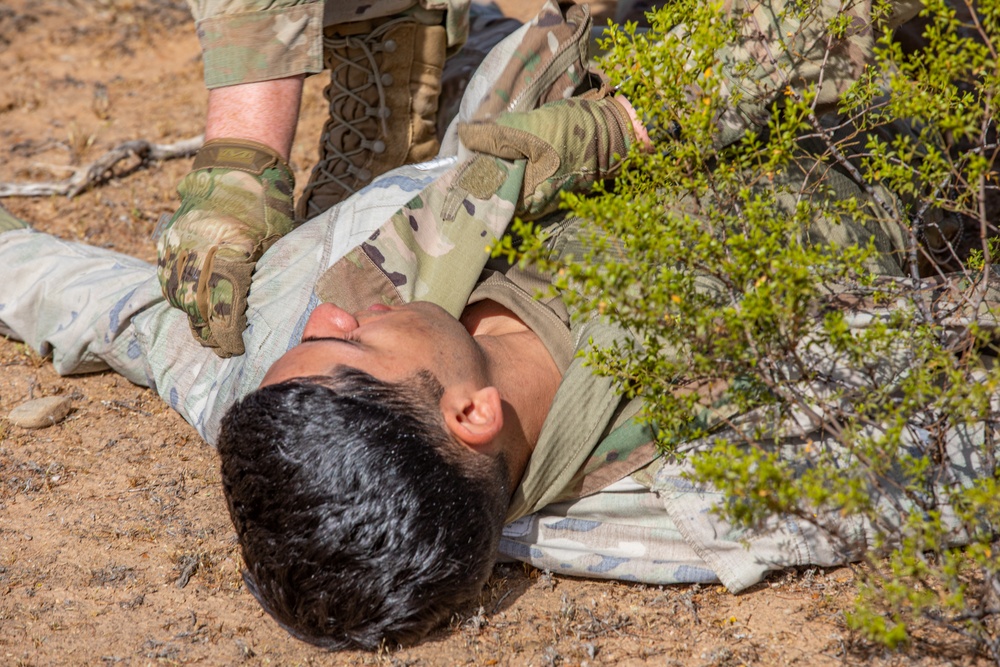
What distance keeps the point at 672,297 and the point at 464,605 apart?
2.90 feet

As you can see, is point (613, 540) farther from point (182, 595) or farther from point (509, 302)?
point (182, 595)

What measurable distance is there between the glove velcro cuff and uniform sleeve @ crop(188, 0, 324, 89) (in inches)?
8.0

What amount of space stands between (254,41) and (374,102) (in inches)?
34.0

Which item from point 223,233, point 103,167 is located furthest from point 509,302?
point 103,167

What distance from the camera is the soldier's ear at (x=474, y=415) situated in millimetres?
1887

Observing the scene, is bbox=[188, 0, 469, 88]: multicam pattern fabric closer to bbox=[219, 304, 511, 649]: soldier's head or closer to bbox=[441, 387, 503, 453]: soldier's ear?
bbox=[219, 304, 511, 649]: soldier's head

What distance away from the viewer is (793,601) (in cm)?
203

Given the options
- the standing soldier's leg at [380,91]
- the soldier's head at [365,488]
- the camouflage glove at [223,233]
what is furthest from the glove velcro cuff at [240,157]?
the standing soldier's leg at [380,91]

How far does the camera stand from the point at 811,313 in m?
1.92

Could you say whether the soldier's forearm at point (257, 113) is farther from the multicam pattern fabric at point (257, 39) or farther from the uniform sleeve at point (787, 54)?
the uniform sleeve at point (787, 54)

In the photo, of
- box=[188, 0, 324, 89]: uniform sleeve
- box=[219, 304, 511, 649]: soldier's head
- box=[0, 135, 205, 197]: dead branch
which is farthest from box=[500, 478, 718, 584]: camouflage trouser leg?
box=[0, 135, 205, 197]: dead branch

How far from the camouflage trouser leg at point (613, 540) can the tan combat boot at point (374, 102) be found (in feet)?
5.75

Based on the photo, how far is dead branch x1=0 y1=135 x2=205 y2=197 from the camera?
3990 mm

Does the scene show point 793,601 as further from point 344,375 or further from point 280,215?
point 280,215
